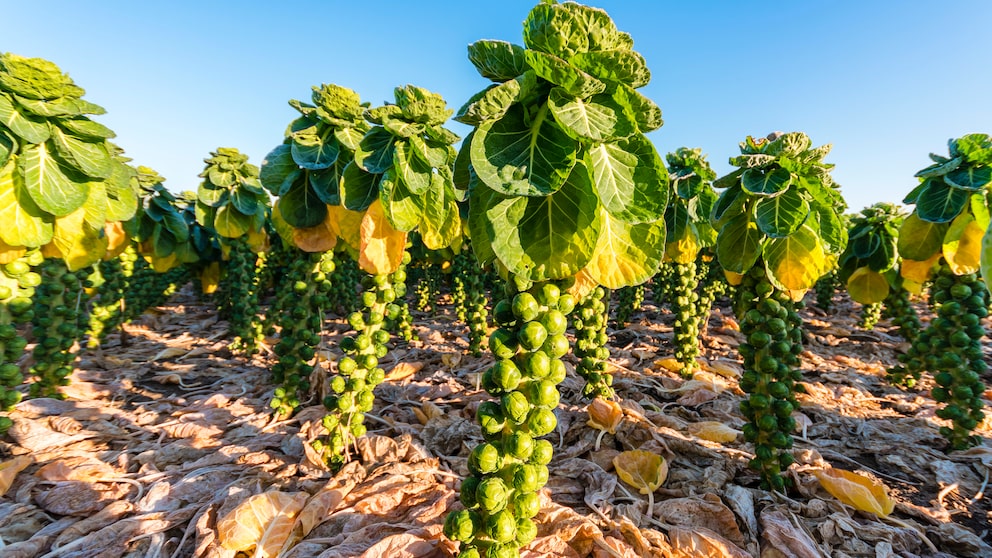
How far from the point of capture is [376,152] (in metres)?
2.63

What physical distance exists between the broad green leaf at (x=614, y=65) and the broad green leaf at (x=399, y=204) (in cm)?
134

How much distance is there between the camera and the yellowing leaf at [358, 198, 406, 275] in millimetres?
2691

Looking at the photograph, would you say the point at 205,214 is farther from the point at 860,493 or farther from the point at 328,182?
the point at 860,493

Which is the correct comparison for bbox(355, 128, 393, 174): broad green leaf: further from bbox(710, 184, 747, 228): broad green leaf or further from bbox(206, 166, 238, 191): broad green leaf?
bbox(206, 166, 238, 191): broad green leaf

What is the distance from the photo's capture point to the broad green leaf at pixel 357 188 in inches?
106

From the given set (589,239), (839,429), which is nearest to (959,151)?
(839,429)

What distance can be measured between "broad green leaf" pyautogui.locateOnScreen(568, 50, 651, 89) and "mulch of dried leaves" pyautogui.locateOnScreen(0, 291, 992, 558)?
2123 millimetres

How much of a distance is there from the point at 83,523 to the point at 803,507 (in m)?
4.37

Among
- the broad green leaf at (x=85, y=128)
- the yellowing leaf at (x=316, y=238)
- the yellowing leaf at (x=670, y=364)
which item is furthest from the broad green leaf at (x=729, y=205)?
the broad green leaf at (x=85, y=128)

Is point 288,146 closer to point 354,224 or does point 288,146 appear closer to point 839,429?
point 354,224

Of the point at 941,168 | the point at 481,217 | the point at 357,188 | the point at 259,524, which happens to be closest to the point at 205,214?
the point at 357,188

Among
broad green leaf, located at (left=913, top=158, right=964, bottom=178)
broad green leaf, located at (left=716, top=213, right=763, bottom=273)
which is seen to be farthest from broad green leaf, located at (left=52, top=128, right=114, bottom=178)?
broad green leaf, located at (left=913, top=158, right=964, bottom=178)

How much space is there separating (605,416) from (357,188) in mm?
2694

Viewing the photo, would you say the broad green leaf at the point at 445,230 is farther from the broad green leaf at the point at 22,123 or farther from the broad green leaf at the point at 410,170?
the broad green leaf at the point at 22,123
